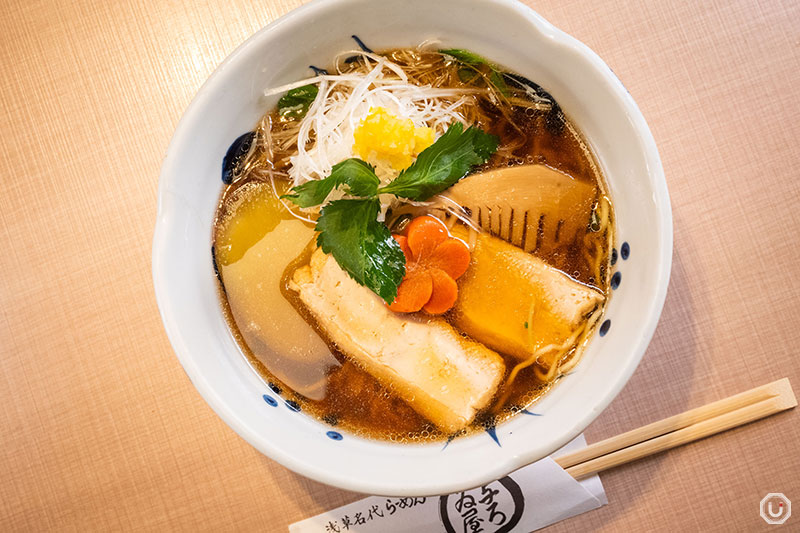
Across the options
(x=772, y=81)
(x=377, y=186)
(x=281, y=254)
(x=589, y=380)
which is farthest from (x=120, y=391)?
(x=772, y=81)

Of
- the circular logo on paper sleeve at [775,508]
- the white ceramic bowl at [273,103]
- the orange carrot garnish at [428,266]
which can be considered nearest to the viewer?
the white ceramic bowl at [273,103]

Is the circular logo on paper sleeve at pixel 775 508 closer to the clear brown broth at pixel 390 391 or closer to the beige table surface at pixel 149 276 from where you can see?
the beige table surface at pixel 149 276

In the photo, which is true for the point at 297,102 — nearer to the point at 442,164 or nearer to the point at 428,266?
the point at 442,164

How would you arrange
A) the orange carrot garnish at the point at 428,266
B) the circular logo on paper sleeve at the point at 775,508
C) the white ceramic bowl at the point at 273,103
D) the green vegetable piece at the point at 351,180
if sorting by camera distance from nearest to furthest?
1. the white ceramic bowl at the point at 273,103
2. the green vegetable piece at the point at 351,180
3. the orange carrot garnish at the point at 428,266
4. the circular logo on paper sleeve at the point at 775,508

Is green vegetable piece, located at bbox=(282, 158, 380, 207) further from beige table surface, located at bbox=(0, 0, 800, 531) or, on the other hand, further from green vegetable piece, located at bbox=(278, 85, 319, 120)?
beige table surface, located at bbox=(0, 0, 800, 531)

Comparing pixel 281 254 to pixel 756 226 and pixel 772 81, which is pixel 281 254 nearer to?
pixel 756 226

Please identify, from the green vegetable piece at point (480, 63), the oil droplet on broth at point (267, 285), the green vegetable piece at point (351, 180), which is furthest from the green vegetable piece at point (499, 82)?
the oil droplet on broth at point (267, 285)

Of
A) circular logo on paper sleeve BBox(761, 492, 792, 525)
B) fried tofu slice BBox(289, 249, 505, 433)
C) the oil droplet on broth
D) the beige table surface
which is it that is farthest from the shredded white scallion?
circular logo on paper sleeve BBox(761, 492, 792, 525)
